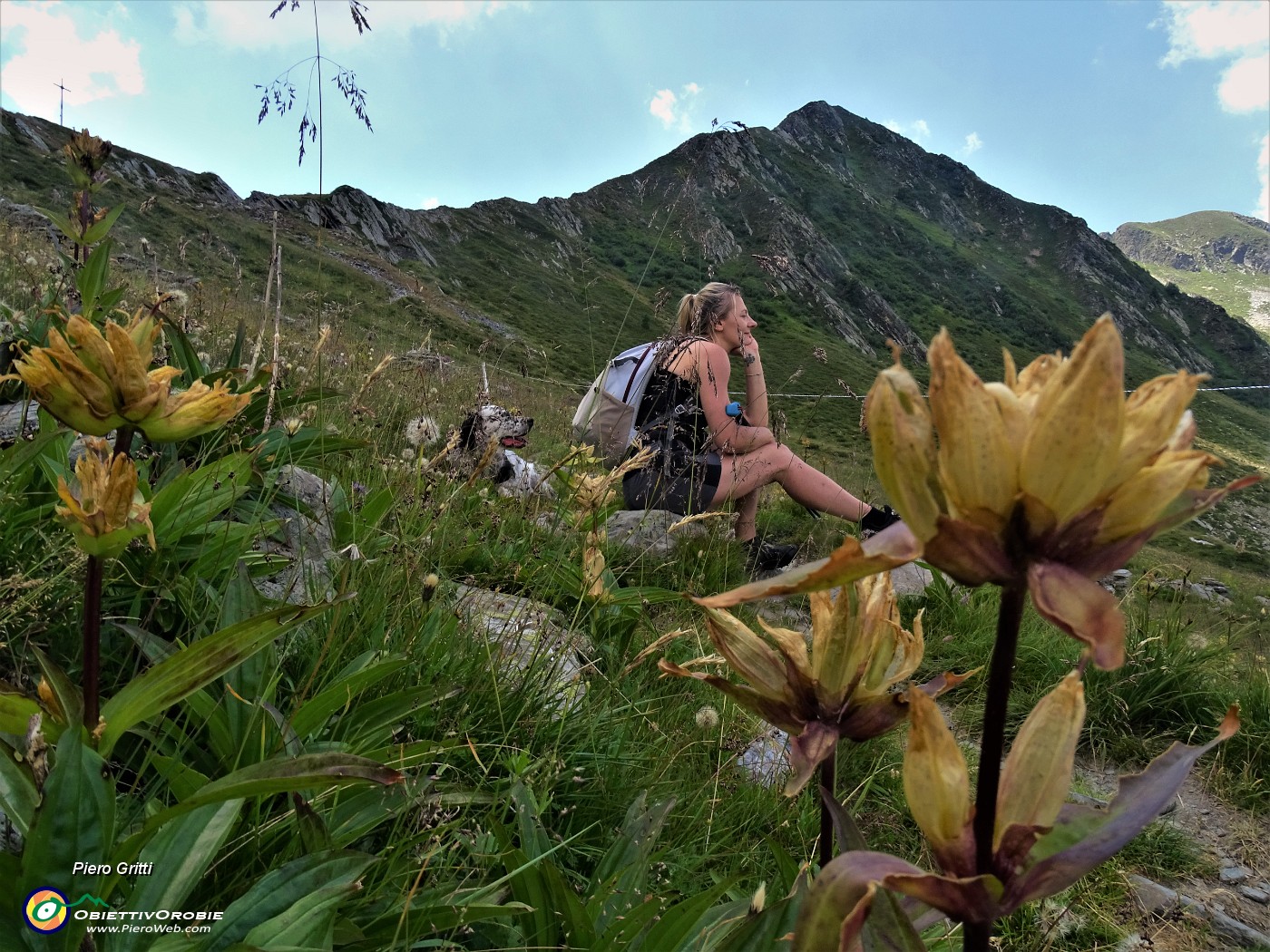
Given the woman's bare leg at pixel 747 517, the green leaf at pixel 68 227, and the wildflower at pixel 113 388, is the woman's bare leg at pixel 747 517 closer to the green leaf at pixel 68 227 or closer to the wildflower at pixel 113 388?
the green leaf at pixel 68 227

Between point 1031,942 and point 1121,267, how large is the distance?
150896 millimetres

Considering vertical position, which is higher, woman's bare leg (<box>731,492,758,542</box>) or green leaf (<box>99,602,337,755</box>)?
green leaf (<box>99,602,337,755</box>)

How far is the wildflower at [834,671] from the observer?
3.01ft

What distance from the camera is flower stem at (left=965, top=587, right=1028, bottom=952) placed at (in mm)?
559

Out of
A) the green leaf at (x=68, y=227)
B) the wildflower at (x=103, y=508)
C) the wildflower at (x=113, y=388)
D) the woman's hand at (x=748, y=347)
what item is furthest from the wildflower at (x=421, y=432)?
the wildflower at (x=103, y=508)

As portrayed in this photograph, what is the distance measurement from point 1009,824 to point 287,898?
3.55 ft

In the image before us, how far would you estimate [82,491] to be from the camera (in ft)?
3.79

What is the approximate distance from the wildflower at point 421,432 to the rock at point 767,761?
8.20 feet

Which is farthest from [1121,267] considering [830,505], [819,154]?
[830,505]

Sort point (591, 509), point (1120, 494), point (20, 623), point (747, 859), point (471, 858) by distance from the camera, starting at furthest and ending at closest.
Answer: point (591, 509)
point (747, 859)
point (20, 623)
point (471, 858)
point (1120, 494)

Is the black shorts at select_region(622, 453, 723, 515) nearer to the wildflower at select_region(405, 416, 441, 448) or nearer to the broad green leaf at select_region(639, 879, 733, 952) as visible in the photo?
the wildflower at select_region(405, 416, 441, 448)

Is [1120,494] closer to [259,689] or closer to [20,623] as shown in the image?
[259,689]

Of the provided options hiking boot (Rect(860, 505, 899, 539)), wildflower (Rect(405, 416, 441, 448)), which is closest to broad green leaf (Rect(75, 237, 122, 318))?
wildflower (Rect(405, 416, 441, 448))

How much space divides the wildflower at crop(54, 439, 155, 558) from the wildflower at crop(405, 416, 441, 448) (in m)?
2.96
